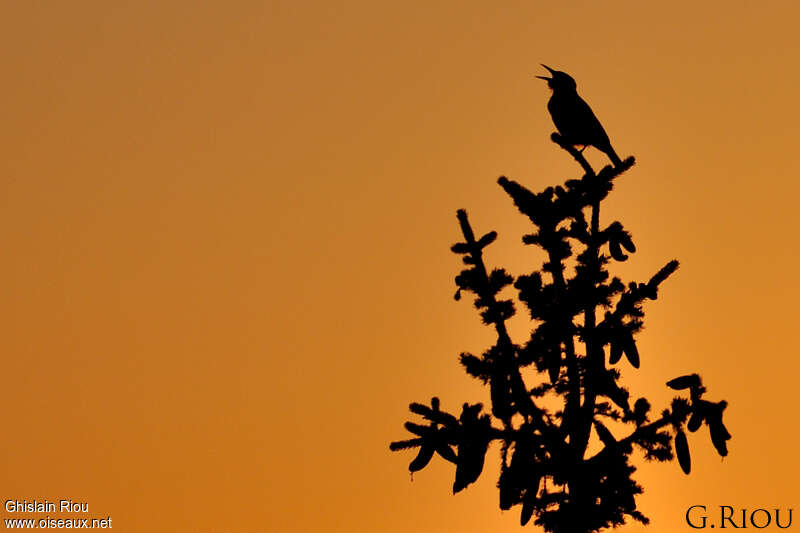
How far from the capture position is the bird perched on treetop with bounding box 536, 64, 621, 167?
47.7 ft

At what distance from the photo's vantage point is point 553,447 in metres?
10.2

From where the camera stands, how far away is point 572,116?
14617 mm

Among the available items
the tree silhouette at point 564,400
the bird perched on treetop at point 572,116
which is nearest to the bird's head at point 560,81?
the bird perched on treetop at point 572,116

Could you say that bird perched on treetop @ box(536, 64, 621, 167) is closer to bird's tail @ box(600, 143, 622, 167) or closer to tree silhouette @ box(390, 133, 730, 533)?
bird's tail @ box(600, 143, 622, 167)

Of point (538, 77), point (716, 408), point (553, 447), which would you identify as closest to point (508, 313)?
point (553, 447)

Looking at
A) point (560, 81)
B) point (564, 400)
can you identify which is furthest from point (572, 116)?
point (564, 400)

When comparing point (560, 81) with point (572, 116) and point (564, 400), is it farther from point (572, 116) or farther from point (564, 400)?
point (564, 400)

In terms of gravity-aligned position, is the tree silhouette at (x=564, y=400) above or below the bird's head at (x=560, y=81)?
below

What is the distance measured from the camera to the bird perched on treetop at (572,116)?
14547 mm

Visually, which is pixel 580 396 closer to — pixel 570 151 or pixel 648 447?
pixel 648 447

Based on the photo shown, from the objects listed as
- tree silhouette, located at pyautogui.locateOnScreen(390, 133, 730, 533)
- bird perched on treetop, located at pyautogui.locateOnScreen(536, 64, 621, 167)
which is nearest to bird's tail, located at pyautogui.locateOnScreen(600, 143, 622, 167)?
bird perched on treetop, located at pyautogui.locateOnScreen(536, 64, 621, 167)

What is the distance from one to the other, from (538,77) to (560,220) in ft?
16.7

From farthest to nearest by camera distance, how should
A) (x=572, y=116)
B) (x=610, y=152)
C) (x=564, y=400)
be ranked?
1. (x=610, y=152)
2. (x=572, y=116)
3. (x=564, y=400)

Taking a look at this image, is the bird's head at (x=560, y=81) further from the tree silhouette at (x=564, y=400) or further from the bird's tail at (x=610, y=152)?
the tree silhouette at (x=564, y=400)
